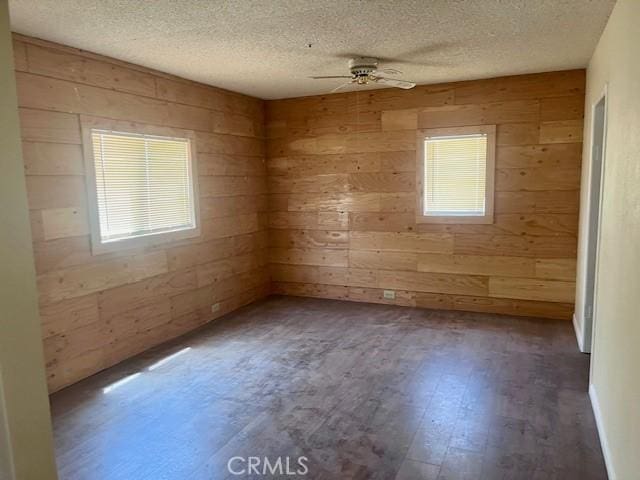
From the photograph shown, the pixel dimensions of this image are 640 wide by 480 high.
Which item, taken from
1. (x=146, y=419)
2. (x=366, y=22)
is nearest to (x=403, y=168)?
(x=366, y=22)

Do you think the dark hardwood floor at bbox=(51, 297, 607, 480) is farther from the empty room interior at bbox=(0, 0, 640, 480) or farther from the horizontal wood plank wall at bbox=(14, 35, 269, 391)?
the horizontal wood plank wall at bbox=(14, 35, 269, 391)

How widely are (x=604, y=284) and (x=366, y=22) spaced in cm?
210

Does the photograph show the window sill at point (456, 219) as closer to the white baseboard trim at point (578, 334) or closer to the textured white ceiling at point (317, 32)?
the white baseboard trim at point (578, 334)

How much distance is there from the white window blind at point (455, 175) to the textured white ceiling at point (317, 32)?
81 cm

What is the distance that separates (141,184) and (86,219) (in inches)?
25.6

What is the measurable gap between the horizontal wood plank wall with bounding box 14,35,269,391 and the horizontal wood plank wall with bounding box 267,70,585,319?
63cm

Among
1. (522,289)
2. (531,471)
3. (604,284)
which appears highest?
(604,284)

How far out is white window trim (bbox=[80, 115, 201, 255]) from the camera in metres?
3.44

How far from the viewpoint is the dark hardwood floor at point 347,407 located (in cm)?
240

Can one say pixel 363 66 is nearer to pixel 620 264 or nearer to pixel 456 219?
pixel 456 219

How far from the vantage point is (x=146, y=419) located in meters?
2.87

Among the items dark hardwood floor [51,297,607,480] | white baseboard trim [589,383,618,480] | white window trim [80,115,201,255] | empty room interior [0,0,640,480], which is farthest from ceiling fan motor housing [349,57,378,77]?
white baseboard trim [589,383,618,480]

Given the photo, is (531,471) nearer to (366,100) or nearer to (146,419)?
(146,419)

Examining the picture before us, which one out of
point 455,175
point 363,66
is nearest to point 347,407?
point 363,66
